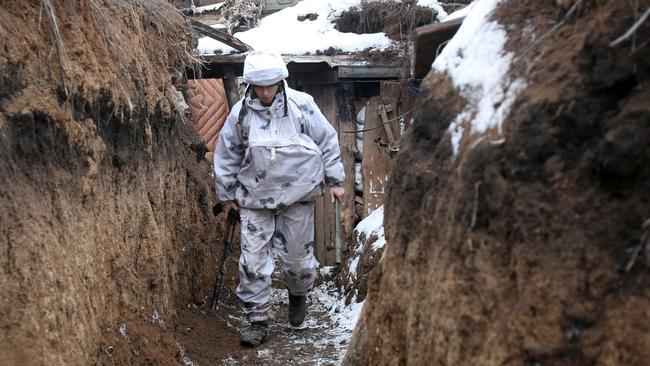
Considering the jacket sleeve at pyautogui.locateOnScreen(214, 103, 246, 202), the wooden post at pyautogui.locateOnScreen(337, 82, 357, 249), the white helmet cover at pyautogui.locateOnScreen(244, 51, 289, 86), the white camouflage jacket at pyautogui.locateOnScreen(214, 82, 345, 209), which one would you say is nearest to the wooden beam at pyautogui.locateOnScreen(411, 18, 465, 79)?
the white helmet cover at pyautogui.locateOnScreen(244, 51, 289, 86)

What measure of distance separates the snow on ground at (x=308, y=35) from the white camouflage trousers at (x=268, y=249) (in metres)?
4.17

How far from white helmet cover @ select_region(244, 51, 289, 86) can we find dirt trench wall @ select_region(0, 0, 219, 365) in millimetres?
763

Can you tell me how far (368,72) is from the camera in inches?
393

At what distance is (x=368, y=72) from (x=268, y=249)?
14.1 feet

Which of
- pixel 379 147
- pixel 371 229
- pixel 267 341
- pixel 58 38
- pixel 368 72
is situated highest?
pixel 58 38

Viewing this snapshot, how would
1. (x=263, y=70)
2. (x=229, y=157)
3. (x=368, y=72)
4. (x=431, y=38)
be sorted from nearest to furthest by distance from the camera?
(x=431, y=38) → (x=263, y=70) → (x=229, y=157) → (x=368, y=72)

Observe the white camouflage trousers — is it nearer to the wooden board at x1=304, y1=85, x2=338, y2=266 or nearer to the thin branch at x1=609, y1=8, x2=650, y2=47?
the wooden board at x1=304, y1=85, x2=338, y2=266

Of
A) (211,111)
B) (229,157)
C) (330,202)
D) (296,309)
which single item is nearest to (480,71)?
(229,157)

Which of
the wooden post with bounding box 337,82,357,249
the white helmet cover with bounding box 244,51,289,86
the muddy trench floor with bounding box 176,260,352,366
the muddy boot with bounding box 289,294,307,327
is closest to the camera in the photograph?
the muddy trench floor with bounding box 176,260,352,366

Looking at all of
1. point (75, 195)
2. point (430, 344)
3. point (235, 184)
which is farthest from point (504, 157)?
point (235, 184)

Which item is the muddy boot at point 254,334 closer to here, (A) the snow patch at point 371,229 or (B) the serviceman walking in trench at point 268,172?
(B) the serviceman walking in trench at point 268,172

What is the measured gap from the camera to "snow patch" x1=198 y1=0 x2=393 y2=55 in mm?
10102

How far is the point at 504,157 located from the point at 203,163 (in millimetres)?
6835

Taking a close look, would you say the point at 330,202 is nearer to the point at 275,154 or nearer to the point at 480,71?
the point at 275,154
